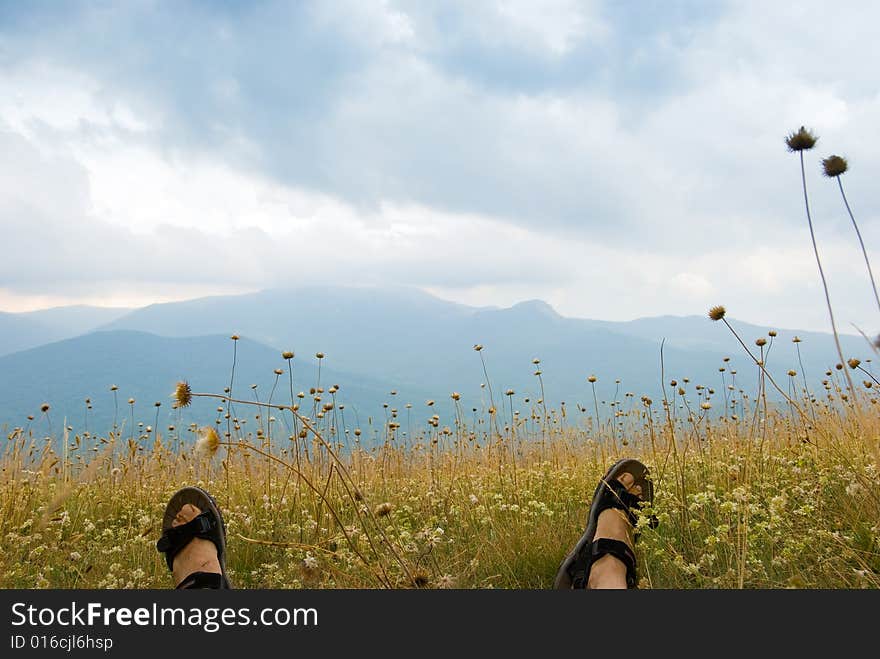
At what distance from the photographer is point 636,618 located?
182 cm

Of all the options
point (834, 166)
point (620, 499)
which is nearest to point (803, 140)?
point (834, 166)

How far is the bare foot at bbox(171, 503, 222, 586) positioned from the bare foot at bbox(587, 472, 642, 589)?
1.76 metres

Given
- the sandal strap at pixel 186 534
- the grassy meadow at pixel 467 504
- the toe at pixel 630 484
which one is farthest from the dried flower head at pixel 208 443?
the toe at pixel 630 484

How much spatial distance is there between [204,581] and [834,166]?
3.22 meters

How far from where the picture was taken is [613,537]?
2859 millimetres

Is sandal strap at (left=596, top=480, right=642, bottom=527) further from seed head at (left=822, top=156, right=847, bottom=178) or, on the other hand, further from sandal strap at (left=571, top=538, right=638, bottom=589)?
seed head at (left=822, top=156, right=847, bottom=178)

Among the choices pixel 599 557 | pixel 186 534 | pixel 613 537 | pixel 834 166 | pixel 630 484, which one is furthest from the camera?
pixel 630 484

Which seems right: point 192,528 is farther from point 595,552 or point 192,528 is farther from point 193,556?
point 595,552

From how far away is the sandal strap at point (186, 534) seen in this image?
2.97 meters

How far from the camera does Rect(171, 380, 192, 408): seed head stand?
2.02m

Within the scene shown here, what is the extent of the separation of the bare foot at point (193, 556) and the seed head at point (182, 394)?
121 centimetres

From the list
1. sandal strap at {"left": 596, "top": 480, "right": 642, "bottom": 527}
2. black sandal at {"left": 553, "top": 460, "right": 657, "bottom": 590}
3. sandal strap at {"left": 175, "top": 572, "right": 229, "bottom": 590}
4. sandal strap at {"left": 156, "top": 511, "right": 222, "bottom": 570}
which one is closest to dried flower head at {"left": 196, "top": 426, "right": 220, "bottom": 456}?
sandal strap at {"left": 175, "top": 572, "right": 229, "bottom": 590}

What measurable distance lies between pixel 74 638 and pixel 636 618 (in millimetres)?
1764

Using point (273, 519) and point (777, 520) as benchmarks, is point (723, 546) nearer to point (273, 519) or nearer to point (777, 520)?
point (777, 520)
